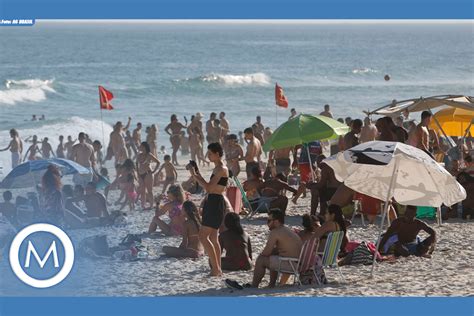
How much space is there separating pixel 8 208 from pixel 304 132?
3.58m

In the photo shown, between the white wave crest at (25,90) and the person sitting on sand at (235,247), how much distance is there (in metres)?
23.6

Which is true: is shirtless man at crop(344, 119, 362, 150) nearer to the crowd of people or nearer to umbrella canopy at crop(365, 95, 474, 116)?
the crowd of people

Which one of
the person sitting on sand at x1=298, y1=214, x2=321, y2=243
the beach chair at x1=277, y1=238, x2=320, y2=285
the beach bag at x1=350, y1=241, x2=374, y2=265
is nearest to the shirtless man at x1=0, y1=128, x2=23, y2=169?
the person sitting on sand at x1=298, y1=214, x2=321, y2=243

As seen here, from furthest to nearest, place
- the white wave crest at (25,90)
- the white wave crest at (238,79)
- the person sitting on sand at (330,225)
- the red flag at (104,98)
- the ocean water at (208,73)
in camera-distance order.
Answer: the white wave crest at (238,79), the white wave crest at (25,90), the ocean water at (208,73), the red flag at (104,98), the person sitting on sand at (330,225)

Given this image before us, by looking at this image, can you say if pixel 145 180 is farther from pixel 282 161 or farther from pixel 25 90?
pixel 25 90

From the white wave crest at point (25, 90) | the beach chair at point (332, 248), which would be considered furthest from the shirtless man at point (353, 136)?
the white wave crest at point (25, 90)

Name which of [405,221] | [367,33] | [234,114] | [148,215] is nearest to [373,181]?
[405,221]

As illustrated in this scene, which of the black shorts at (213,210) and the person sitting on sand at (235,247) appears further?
the person sitting on sand at (235,247)

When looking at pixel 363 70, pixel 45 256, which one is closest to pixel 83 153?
pixel 45 256

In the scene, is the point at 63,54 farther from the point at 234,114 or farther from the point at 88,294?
the point at 88,294

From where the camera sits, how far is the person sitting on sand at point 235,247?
840 centimetres

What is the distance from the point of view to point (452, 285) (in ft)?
25.4

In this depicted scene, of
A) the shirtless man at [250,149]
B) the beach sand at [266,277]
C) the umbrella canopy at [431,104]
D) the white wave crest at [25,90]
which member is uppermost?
the white wave crest at [25,90]

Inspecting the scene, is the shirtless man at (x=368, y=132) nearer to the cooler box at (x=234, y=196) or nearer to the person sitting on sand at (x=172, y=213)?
the cooler box at (x=234, y=196)
